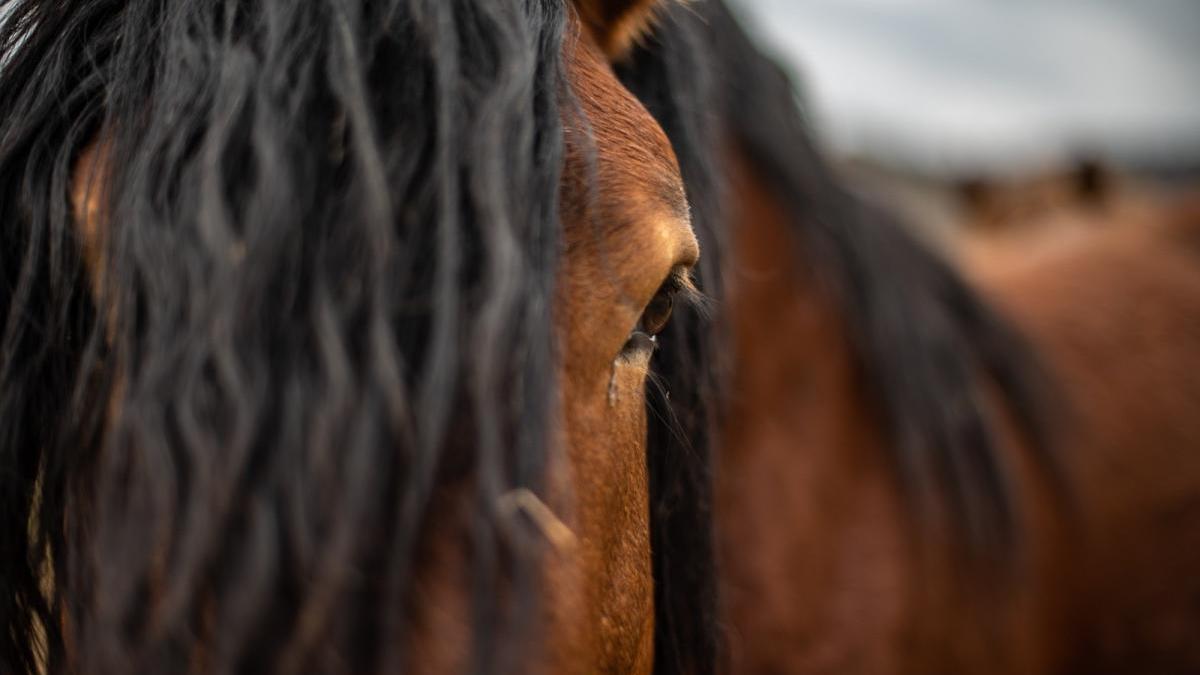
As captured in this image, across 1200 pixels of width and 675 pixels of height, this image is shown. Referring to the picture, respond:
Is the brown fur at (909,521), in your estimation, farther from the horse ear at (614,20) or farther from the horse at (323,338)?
the horse at (323,338)

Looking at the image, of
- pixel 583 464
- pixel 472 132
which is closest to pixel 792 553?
pixel 583 464

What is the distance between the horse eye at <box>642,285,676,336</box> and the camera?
927 mm

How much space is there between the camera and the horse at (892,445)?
61.0 inches

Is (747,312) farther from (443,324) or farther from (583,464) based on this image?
(443,324)

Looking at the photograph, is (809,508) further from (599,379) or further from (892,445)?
(599,379)

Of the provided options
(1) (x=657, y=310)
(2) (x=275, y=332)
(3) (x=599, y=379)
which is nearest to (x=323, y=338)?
(2) (x=275, y=332)

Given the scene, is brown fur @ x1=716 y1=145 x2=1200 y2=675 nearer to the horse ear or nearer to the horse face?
the horse ear

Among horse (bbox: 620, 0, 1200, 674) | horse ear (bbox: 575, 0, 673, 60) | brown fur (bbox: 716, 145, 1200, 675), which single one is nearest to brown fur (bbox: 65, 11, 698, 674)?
horse ear (bbox: 575, 0, 673, 60)

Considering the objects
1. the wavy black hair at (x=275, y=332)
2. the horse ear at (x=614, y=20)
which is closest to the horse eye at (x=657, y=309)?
the wavy black hair at (x=275, y=332)

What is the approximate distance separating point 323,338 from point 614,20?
2.21 ft

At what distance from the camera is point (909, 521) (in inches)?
66.6

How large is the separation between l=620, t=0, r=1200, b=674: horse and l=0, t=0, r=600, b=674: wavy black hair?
536 millimetres

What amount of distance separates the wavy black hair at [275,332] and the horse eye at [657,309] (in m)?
0.19

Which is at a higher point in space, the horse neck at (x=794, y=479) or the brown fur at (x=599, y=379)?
the brown fur at (x=599, y=379)
